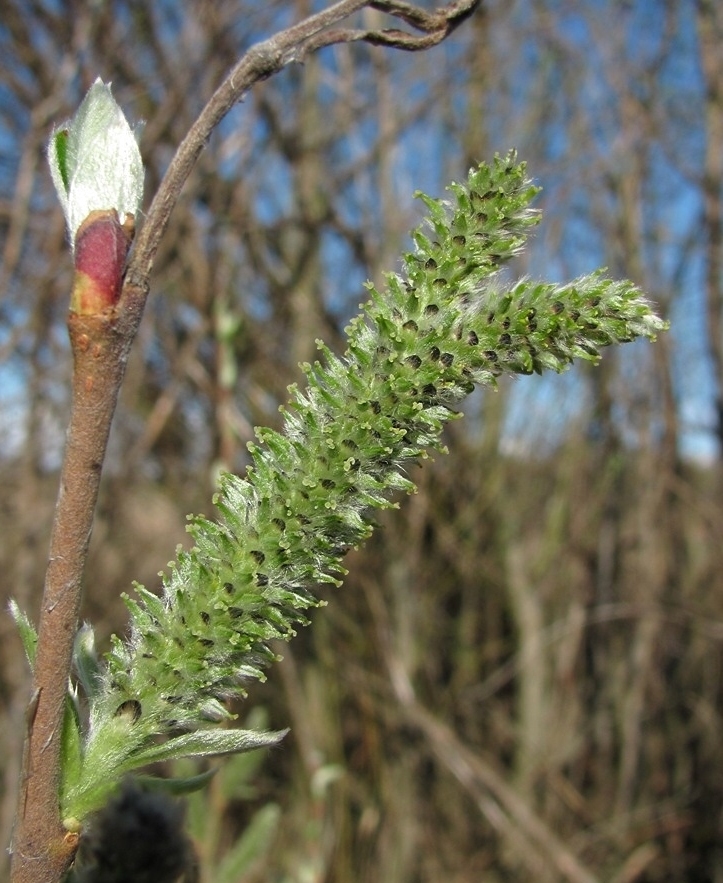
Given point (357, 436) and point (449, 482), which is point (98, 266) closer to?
point (357, 436)

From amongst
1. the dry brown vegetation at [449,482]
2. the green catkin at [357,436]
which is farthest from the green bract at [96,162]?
the dry brown vegetation at [449,482]

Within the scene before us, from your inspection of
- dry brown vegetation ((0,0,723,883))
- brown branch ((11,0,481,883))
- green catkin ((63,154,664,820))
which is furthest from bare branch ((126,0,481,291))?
dry brown vegetation ((0,0,723,883))

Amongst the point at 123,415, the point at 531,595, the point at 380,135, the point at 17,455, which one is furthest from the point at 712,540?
the point at 17,455

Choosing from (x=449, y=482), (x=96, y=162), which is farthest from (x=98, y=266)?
(x=449, y=482)

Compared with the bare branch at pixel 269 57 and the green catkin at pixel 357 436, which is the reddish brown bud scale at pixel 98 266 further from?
the green catkin at pixel 357 436

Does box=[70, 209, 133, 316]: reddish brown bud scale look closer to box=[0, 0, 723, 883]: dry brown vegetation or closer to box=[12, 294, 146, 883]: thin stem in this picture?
box=[12, 294, 146, 883]: thin stem

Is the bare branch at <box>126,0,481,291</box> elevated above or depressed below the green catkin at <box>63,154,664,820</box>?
above
